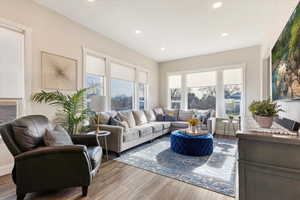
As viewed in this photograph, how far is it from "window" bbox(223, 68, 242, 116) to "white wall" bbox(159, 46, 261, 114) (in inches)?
9.6

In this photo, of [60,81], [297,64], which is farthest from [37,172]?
[297,64]

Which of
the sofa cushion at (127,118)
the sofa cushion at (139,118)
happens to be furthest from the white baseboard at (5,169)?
the sofa cushion at (139,118)

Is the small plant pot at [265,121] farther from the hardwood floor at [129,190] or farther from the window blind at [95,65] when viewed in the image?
the window blind at [95,65]

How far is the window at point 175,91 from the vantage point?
20.2 ft

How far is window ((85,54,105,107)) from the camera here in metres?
3.65

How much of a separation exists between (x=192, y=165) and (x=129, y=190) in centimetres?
127

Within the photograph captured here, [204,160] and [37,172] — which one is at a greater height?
[37,172]

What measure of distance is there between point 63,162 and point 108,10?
2.77 meters

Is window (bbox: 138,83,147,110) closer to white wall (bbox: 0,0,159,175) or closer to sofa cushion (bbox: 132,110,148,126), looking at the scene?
sofa cushion (bbox: 132,110,148,126)

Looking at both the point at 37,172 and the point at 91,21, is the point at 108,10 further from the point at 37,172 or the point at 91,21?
the point at 37,172

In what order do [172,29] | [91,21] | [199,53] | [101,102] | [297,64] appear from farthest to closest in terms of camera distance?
1. [199,53]
2. [172,29]
3. [91,21]
4. [101,102]
5. [297,64]

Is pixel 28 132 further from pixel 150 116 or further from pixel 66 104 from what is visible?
pixel 150 116

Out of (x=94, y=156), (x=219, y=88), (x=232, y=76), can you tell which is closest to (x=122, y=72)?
(x=94, y=156)

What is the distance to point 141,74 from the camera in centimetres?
552
